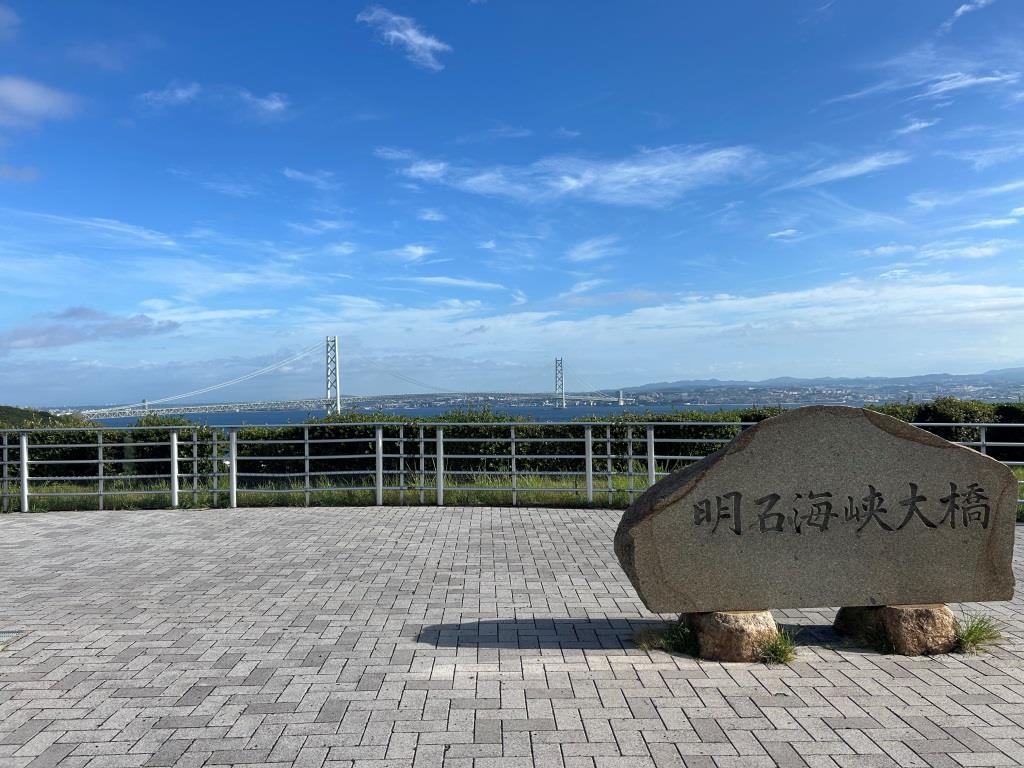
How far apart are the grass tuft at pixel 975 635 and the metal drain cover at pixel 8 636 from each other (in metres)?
6.44

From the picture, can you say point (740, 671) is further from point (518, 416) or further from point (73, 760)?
point (518, 416)

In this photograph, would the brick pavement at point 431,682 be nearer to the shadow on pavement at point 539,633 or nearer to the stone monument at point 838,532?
the shadow on pavement at point 539,633

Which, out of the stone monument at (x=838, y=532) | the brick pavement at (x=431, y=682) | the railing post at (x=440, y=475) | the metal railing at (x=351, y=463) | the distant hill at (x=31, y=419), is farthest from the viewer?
the distant hill at (x=31, y=419)

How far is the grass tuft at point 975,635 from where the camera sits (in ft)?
15.8

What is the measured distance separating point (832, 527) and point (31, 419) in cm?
1768

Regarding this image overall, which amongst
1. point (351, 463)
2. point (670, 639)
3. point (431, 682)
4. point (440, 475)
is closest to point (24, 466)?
point (351, 463)

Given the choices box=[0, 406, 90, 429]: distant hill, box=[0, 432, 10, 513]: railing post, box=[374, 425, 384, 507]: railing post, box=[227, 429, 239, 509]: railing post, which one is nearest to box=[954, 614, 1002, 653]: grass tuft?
box=[374, 425, 384, 507]: railing post

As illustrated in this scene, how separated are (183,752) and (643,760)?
2169 mm

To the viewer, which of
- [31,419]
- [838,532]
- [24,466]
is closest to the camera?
[838,532]

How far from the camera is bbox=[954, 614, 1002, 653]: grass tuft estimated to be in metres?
4.80

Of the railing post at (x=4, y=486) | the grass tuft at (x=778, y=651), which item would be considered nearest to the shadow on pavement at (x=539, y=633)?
the grass tuft at (x=778, y=651)

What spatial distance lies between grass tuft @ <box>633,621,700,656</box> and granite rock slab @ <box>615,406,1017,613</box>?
0.25 metres

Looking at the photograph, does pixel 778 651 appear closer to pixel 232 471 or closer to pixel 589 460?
pixel 589 460

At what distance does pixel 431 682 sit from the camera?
4.34m
